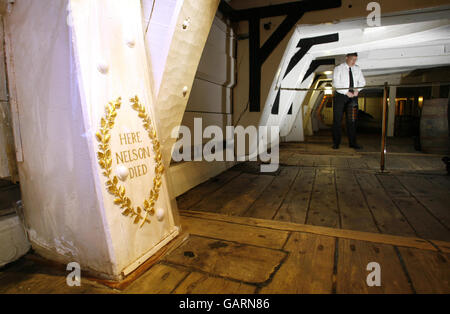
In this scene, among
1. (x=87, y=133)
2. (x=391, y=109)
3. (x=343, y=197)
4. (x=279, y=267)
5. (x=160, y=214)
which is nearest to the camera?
(x=87, y=133)

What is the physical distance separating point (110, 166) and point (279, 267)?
2.31 feet

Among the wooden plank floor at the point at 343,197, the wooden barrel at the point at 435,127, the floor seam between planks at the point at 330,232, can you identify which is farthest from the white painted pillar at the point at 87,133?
the wooden barrel at the point at 435,127

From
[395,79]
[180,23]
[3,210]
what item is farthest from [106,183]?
[395,79]

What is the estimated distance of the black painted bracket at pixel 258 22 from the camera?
8.44ft

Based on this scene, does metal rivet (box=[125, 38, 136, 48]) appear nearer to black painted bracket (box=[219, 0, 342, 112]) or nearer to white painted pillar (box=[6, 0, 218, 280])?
white painted pillar (box=[6, 0, 218, 280])

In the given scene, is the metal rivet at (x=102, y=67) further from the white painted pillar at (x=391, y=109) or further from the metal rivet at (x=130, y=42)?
the white painted pillar at (x=391, y=109)

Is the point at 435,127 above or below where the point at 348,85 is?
below

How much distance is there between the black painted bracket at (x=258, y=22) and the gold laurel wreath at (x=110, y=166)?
2031 millimetres

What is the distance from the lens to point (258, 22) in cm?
280

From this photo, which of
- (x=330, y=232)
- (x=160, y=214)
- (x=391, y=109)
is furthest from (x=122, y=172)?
(x=391, y=109)

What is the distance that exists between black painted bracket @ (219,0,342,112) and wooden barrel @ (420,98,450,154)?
238 cm

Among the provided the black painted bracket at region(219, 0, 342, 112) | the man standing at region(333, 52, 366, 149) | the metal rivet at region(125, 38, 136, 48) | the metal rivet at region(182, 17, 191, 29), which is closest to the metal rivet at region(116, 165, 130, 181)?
the metal rivet at region(125, 38, 136, 48)

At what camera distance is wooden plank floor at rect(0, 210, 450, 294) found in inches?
32.6

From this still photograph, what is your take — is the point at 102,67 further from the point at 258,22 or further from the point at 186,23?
the point at 258,22
